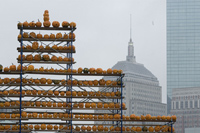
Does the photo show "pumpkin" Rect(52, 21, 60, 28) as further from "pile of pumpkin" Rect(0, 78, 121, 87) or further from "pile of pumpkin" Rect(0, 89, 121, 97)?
"pile of pumpkin" Rect(0, 89, 121, 97)

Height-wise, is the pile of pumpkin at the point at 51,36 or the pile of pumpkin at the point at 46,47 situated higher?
the pile of pumpkin at the point at 51,36

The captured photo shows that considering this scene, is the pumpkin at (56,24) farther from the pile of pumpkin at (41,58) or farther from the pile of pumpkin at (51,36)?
the pile of pumpkin at (41,58)

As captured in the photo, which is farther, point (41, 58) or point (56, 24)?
point (56, 24)

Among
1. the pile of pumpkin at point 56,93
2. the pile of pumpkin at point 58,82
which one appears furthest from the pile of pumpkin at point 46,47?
the pile of pumpkin at point 56,93

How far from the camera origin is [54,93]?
4962 cm

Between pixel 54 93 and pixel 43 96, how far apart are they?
1003 mm

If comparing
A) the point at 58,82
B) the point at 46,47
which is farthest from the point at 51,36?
the point at 58,82

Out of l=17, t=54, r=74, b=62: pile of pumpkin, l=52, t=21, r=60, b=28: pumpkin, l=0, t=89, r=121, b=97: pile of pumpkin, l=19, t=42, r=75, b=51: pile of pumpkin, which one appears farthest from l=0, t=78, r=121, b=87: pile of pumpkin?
l=52, t=21, r=60, b=28: pumpkin

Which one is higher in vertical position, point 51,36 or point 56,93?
point 51,36

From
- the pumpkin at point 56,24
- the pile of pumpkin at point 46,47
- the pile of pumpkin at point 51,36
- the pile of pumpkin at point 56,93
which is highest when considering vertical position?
the pumpkin at point 56,24

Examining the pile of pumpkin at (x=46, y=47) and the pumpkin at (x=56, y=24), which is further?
the pumpkin at (x=56, y=24)

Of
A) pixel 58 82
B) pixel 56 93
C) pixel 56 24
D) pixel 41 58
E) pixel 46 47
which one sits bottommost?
pixel 56 93

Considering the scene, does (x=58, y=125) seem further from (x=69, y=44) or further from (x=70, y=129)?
(x=69, y=44)

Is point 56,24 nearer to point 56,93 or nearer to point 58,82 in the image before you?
point 58,82
